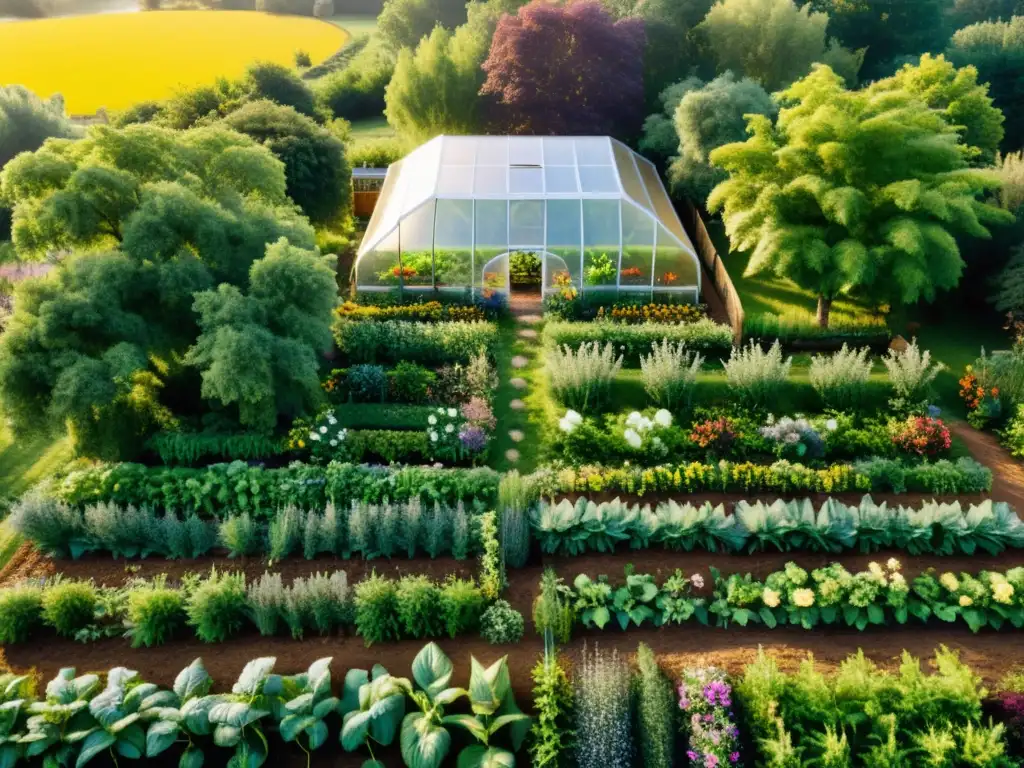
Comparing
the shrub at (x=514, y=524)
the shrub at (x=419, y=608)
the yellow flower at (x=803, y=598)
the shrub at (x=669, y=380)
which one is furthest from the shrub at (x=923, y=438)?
the shrub at (x=419, y=608)

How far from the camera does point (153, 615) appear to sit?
11.4 m

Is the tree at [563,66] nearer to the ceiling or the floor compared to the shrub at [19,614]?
nearer to the ceiling

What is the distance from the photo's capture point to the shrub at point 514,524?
1263cm

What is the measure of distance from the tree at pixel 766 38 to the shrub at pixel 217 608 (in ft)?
77.7

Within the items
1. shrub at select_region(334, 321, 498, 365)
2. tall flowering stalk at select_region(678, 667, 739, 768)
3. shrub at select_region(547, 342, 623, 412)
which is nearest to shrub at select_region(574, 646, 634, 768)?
Result: tall flowering stalk at select_region(678, 667, 739, 768)

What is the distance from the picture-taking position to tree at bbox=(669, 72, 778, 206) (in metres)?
23.2

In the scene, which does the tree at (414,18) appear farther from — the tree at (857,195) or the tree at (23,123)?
the tree at (857,195)

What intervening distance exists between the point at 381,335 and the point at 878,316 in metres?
11.8

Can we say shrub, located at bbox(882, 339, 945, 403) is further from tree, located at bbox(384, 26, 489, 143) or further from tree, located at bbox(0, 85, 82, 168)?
tree, located at bbox(0, 85, 82, 168)

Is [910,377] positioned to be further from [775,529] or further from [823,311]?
[775,529]

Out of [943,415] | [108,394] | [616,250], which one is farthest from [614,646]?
[616,250]

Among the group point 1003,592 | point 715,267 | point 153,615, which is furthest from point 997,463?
point 153,615

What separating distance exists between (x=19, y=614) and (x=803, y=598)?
10.6 meters

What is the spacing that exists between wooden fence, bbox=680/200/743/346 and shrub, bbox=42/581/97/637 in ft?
44.7
